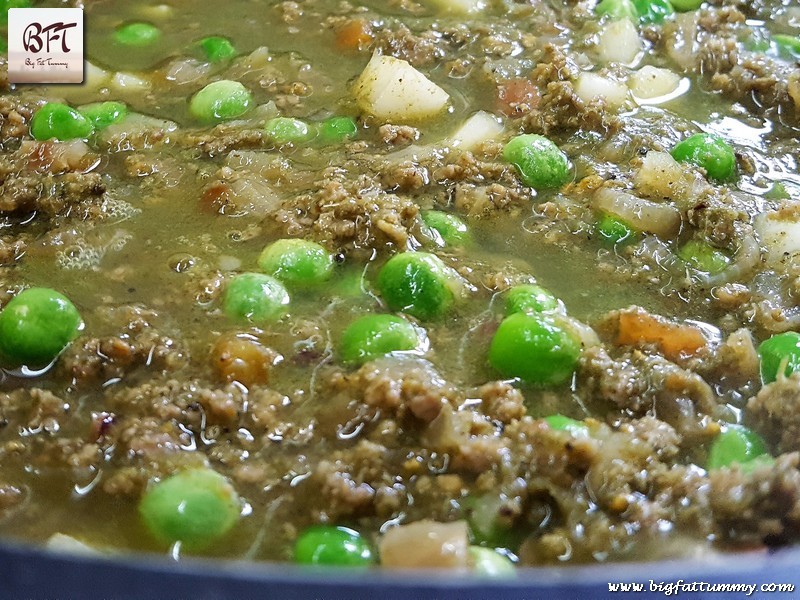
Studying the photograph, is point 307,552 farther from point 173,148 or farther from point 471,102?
point 471,102

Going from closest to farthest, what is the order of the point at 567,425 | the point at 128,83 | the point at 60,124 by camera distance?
the point at 567,425, the point at 60,124, the point at 128,83

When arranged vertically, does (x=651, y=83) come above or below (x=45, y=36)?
above

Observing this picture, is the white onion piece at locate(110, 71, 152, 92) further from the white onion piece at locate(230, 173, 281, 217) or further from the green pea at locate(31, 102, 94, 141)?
the white onion piece at locate(230, 173, 281, 217)

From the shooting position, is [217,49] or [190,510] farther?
[217,49]

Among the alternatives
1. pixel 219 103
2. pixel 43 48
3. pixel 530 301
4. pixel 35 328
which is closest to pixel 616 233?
pixel 530 301

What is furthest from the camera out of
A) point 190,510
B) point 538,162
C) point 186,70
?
point 186,70

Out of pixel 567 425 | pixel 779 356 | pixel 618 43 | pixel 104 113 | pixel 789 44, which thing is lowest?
pixel 104 113

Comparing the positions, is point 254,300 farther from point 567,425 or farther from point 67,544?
point 567,425

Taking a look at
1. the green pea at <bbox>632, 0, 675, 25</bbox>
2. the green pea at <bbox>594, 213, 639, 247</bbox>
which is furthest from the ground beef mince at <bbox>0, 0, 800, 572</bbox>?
the green pea at <bbox>632, 0, 675, 25</bbox>
